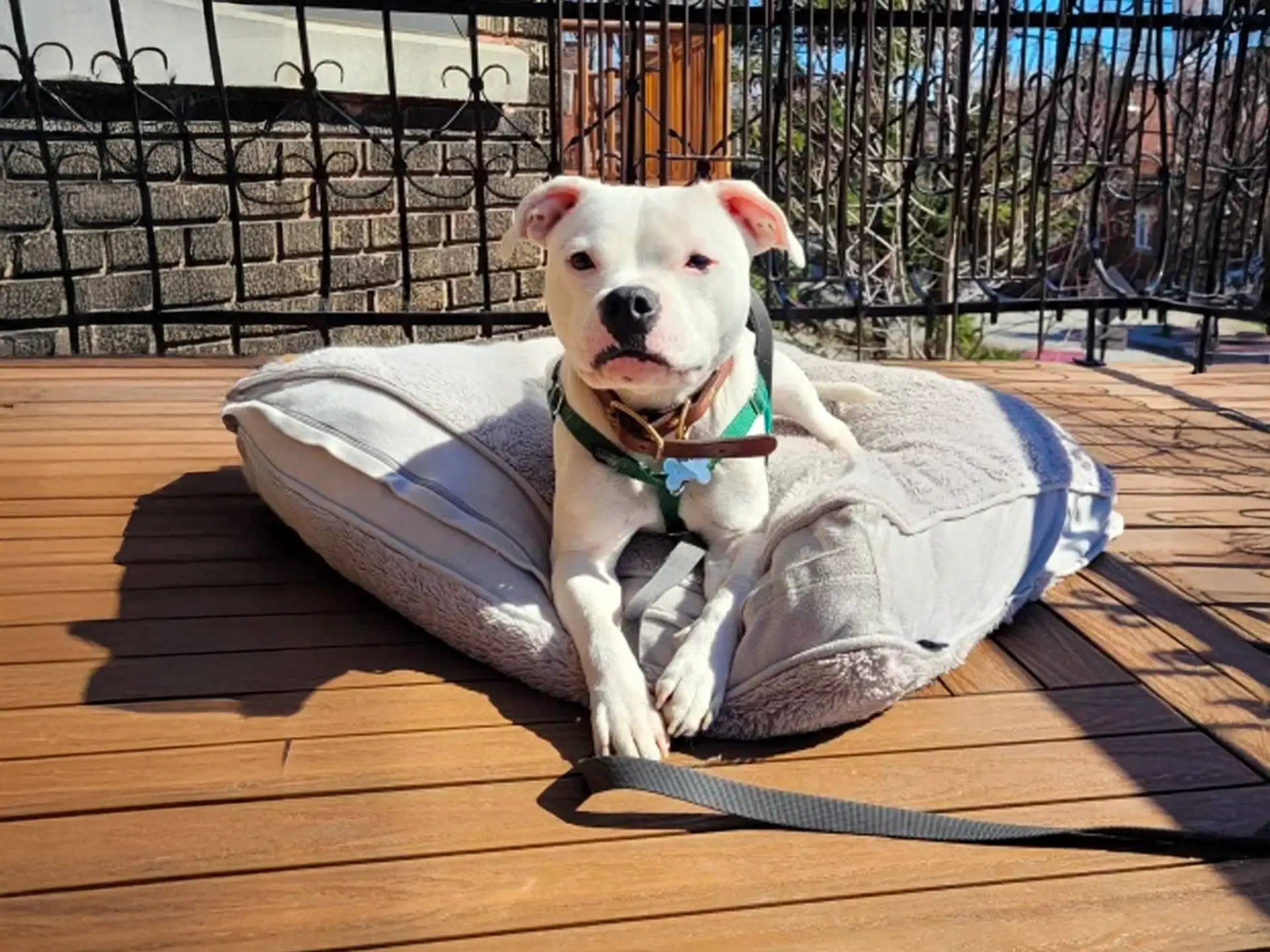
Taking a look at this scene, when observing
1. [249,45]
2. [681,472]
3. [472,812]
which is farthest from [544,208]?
[249,45]

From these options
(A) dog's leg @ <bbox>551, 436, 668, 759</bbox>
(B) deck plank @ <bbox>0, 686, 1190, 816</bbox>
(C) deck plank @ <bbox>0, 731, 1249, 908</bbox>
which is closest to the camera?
(C) deck plank @ <bbox>0, 731, 1249, 908</bbox>

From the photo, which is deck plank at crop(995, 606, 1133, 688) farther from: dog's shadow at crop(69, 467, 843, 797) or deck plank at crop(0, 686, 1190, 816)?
dog's shadow at crop(69, 467, 843, 797)

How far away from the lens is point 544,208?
189 cm

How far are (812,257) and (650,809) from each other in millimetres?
4857

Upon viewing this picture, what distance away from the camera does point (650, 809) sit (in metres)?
1.50

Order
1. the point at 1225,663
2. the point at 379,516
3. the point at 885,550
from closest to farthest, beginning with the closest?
the point at 885,550
the point at 1225,663
the point at 379,516

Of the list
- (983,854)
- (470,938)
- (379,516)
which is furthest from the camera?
(379,516)

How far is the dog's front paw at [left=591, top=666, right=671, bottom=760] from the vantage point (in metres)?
1.60

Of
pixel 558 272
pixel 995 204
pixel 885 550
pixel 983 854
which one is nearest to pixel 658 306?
pixel 558 272

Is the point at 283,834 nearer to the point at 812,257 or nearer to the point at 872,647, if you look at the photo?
the point at 872,647

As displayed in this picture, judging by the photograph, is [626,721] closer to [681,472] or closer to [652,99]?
[681,472]

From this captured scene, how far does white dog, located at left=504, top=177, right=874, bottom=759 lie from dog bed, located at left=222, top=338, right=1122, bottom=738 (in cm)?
6

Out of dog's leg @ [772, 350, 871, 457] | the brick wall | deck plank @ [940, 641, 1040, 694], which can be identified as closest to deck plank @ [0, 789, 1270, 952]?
deck plank @ [940, 641, 1040, 694]

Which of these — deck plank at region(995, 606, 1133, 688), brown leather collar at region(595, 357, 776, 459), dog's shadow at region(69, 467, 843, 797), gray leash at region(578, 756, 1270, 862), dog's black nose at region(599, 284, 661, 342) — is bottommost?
deck plank at region(995, 606, 1133, 688)
